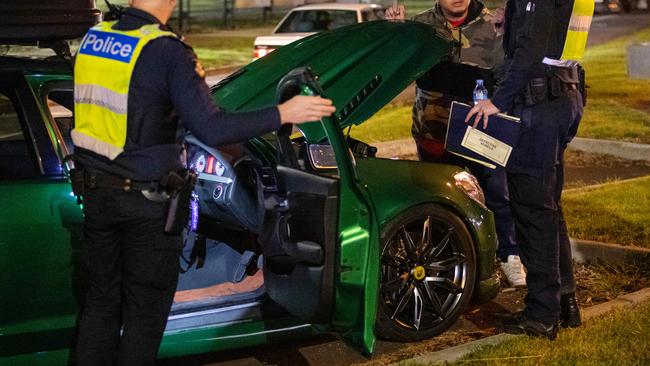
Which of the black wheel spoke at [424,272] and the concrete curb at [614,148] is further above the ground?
the black wheel spoke at [424,272]

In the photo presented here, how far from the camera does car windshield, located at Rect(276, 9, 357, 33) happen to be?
17859mm

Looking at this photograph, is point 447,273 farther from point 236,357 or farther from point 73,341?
point 73,341

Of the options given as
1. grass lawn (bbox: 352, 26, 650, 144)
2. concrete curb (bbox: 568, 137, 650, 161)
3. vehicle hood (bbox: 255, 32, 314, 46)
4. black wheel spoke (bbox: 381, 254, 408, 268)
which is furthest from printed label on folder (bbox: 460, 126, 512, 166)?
vehicle hood (bbox: 255, 32, 314, 46)

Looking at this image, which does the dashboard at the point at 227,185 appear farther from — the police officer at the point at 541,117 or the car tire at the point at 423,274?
the police officer at the point at 541,117

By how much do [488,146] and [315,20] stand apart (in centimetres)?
1335

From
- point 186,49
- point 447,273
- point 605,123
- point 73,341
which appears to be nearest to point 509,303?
point 447,273

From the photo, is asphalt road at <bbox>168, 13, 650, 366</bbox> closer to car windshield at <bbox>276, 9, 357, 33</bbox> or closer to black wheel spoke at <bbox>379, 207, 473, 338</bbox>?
black wheel spoke at <bbox>379, 207, 473, 338</bbox>

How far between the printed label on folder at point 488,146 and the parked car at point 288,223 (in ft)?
1.01

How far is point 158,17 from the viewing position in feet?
12.5

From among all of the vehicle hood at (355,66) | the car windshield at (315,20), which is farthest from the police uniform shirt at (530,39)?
the car windshield at (315,20)

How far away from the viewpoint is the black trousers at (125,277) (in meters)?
3.87

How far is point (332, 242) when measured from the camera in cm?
422

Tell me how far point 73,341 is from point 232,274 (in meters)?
1.13

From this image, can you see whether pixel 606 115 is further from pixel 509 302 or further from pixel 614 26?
pixel 614 26
